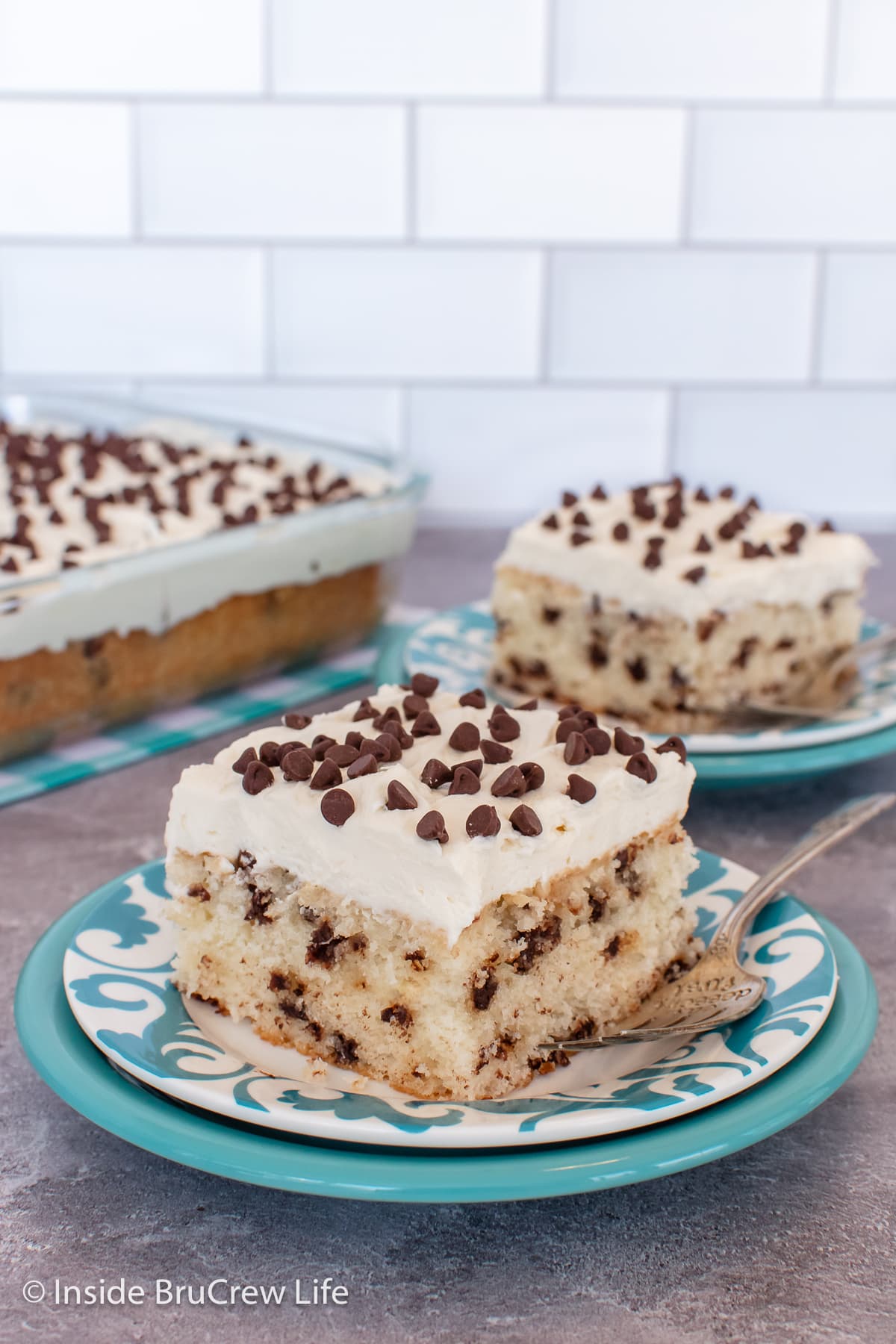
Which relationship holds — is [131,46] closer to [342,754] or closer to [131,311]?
[131,311]

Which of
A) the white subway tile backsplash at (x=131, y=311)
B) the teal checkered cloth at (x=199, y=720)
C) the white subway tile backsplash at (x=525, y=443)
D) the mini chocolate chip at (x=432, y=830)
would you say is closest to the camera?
the mini chocolate chip at (x=432, y=830)

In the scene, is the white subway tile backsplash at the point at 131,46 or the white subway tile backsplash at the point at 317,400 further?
the white subway tile backsplash at the point at 317,400

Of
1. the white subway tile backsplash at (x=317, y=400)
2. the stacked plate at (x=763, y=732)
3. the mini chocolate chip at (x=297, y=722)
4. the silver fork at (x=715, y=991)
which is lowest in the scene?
the silver fork at (x=715, y=991)

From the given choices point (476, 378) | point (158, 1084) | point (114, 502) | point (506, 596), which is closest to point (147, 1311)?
point (158, 1084)

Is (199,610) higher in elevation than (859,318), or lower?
lower

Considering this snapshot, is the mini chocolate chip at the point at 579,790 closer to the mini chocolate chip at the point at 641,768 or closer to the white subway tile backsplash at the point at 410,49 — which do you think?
the mini chocolate chip at the point at 641,768

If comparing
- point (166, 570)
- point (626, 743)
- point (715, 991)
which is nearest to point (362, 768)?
point (626, 743)

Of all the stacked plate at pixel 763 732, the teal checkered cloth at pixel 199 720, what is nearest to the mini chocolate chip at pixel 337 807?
the stacked plate at pixel 763 732
